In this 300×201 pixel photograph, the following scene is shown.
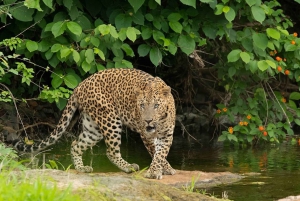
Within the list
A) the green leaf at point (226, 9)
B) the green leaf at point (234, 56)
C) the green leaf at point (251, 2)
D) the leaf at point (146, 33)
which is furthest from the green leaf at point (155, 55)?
the green leaf at point (251, 2)

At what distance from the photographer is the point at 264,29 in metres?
9.95

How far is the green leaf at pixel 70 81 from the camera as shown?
859cm

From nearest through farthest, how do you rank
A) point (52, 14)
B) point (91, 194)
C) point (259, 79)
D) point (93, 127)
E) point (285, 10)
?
point (91, 194) < point (93, 127) < point (52, 14) < point (259, 79) < point (285, 10)

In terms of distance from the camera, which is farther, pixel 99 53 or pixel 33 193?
pixel 99 53

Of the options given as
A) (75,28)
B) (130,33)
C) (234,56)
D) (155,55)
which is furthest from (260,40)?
(75,28)

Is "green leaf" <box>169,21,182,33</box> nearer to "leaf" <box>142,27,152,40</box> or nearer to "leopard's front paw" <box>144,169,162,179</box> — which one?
"leaf" <box>142,27,152,40</box>

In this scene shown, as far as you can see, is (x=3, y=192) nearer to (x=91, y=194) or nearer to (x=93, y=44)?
(x=91, y=194)

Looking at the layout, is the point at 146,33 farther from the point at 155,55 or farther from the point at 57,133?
the point at 57,133

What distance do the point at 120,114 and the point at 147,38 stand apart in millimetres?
1122

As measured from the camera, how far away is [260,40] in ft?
30.5

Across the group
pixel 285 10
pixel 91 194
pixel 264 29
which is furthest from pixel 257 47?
pixel 91 194

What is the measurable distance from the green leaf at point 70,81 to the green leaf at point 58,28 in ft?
2.10

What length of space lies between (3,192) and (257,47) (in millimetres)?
5948

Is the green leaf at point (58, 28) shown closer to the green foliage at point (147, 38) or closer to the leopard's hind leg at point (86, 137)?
the green foliage at point (147, 38)
